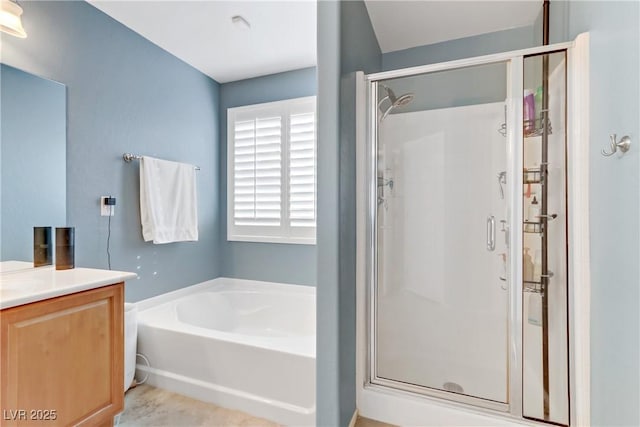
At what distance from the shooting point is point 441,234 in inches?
89.1

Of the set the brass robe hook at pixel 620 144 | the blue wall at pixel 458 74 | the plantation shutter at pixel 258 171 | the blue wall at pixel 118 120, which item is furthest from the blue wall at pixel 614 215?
the blue wall at pixel 118 120

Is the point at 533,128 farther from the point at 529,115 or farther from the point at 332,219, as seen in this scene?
the point at 332,219

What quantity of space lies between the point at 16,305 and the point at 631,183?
2.08 metres

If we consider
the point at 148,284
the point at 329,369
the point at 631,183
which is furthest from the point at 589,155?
the point at 148,284

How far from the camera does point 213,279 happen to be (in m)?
3.05

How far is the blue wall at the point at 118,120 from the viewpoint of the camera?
6.12ft

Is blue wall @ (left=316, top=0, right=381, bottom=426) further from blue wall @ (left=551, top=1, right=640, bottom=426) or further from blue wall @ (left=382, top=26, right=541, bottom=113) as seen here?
blue wall @ (left=551, top=1, right=640, bottom=426)

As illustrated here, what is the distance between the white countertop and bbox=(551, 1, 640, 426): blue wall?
1.98 meters

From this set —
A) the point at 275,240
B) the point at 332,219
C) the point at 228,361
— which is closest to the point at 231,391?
the point at 228,361

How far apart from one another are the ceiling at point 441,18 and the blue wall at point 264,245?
791mm

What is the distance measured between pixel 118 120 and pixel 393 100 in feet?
6.19

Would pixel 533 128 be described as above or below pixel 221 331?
above

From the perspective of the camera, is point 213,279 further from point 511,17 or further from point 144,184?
point 511,17

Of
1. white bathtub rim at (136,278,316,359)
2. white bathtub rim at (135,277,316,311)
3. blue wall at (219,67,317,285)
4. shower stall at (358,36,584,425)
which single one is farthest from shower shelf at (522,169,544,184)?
white bathtub rim at (135,277,316,311)
